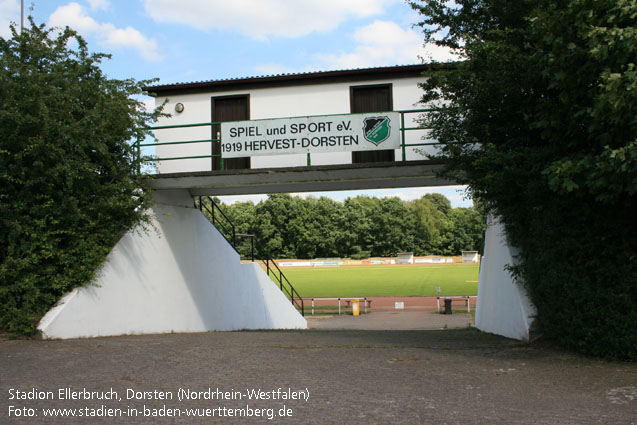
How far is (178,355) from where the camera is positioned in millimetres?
8062

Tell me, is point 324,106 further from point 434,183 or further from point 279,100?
point 434,183

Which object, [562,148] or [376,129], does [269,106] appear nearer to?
[376,129]

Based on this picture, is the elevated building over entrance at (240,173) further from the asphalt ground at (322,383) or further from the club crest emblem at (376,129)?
the asphalt ground at (322,383)

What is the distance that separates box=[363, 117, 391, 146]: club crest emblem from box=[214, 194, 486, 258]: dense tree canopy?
79910mm

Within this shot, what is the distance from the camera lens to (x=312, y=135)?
12586mm

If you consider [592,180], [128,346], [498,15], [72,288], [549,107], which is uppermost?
[498,15]

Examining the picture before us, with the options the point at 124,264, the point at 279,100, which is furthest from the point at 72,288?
the point at 279,100

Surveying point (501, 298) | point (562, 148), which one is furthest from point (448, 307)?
point (562, 148)

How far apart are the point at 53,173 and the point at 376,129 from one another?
6.96 metres

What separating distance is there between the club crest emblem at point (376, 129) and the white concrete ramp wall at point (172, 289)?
5.33 meters

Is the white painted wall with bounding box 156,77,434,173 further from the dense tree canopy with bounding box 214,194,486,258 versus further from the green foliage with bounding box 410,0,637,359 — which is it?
the dense tree canopy with bounding box 214,194,486,258

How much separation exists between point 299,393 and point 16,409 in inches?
111

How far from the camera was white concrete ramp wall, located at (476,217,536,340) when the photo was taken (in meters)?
9.44

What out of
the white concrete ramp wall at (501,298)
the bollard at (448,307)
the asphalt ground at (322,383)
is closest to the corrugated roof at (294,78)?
the white concrete ramp wall at (501,298)
